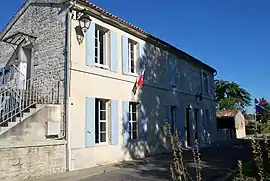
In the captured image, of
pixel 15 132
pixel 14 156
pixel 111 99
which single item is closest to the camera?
pixel 14 156

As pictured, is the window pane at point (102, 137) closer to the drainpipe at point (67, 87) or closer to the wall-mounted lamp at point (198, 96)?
the drainpipe at point (67, 87)

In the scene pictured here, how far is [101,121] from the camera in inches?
429

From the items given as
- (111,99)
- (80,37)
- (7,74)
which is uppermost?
(80,37)

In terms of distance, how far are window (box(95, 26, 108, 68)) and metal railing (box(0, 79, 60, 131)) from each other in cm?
207

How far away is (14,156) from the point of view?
7422mm

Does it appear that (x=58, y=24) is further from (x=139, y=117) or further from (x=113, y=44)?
(x=139, y=117)

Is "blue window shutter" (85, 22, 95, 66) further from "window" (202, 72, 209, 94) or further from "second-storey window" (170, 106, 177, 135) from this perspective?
"window" (202, 72, 209, 94)

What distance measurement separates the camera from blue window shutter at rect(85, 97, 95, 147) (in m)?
9.91

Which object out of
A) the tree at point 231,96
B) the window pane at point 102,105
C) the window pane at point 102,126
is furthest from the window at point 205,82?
the tree at point 231,96

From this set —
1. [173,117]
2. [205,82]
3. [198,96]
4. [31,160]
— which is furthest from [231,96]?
[31,160]

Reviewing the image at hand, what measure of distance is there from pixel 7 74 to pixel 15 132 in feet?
17.6

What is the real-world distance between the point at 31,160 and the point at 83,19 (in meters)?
5.32

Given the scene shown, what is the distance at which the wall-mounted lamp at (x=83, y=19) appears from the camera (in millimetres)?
10080

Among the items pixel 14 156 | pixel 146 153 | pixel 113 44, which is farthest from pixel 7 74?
pixel 146 153
